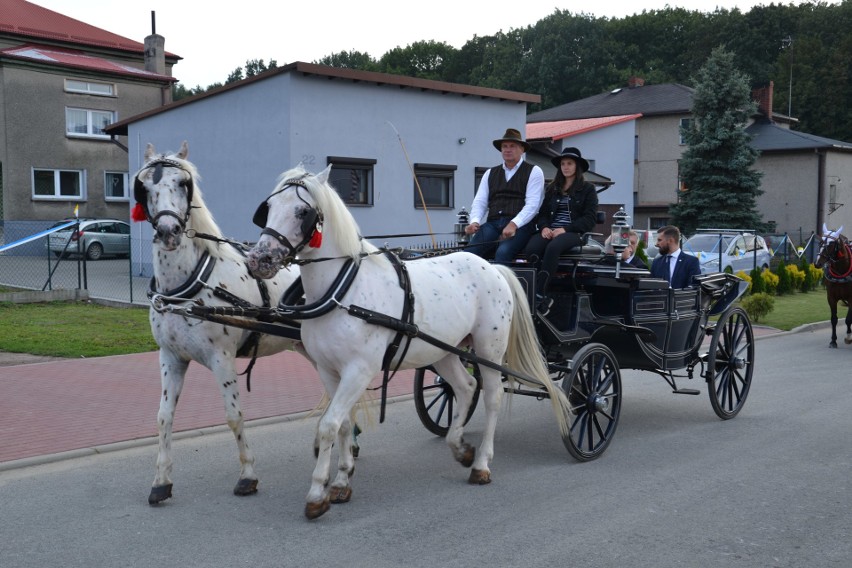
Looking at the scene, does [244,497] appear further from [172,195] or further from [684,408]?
[684,408]

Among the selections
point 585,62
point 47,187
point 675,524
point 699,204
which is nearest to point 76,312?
point 675,524

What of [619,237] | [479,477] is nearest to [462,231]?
[619,237]

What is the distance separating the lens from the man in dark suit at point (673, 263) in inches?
331

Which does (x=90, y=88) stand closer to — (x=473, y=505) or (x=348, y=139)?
Answer: (x=348, y=139)

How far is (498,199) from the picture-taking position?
7301mm

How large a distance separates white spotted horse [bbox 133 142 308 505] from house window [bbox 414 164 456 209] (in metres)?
15.6

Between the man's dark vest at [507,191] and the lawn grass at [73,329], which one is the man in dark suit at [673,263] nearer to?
the man's dark vest at [507,191]

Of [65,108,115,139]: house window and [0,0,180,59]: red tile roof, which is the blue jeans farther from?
[0,0,180,59]: red tile roof

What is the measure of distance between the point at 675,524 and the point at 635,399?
14.3ft

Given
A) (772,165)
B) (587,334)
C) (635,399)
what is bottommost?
(635,399)

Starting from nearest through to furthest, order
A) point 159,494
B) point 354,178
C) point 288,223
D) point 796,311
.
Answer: point 288,223, point 159,494, point 796,311, point 354,178

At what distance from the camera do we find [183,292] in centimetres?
543

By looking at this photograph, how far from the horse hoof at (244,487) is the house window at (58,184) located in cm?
3033

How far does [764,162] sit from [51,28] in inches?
1395
